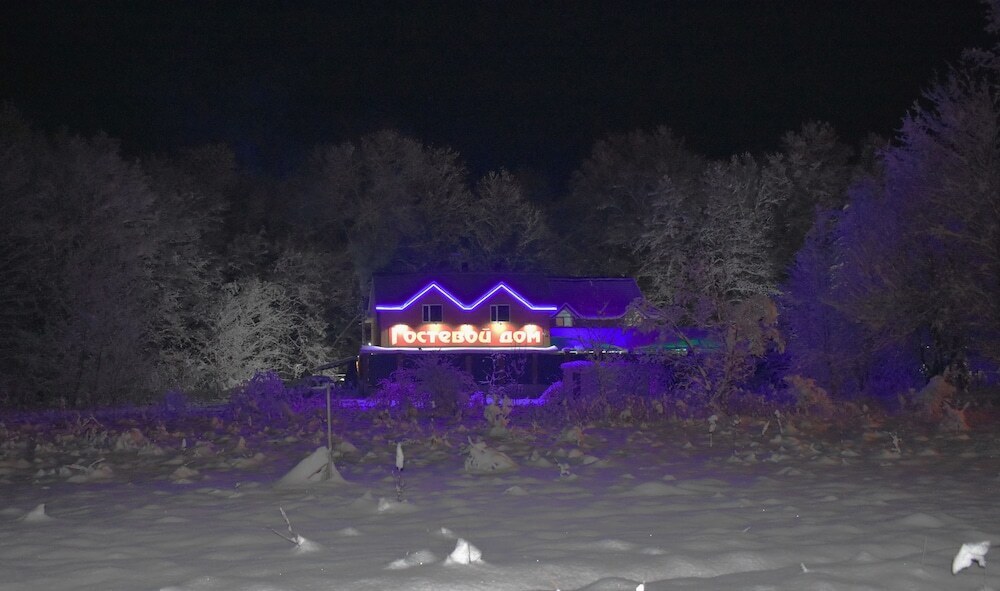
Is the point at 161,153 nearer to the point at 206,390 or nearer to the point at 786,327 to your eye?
the point at 206,390

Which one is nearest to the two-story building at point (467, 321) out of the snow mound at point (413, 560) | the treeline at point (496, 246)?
the treeline at point (496, 246)

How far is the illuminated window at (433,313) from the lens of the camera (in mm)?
44750

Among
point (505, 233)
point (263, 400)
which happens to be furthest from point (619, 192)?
point (263, 400)

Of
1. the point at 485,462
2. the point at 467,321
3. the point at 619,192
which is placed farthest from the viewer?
the point at 619,192

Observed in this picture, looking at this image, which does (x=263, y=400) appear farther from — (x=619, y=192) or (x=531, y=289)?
(x=619, y=192)

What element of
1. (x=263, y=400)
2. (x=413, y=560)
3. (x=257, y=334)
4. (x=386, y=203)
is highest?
(x=386, y=203)

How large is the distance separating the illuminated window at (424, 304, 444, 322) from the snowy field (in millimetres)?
33799

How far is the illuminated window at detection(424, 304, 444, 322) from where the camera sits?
4475 centimetres

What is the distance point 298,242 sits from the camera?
49.5m

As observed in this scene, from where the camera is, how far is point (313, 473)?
7555 millimetres

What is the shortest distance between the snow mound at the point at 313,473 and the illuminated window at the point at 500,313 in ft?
122

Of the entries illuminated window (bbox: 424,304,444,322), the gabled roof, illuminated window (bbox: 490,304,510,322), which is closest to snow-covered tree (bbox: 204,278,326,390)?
illuminated window (bbox: 424,304,444,322)

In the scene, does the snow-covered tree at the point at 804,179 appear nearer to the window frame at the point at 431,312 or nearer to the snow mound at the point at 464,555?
the window frame at the point at 431,312

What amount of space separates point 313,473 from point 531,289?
37953 millimetres
